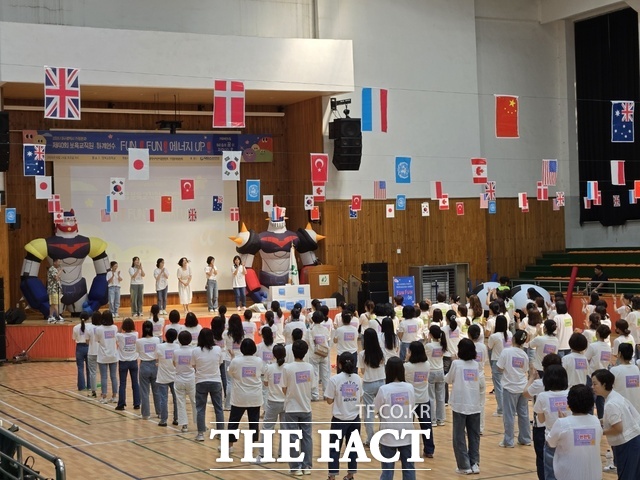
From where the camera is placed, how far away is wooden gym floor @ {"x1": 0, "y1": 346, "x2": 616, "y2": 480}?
10.9 metres

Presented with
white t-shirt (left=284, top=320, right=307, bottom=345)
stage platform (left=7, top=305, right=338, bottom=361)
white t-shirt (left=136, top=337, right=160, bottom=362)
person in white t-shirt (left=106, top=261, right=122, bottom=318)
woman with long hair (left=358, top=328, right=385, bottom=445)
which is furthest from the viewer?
person in white t-shirt (left=106, top=261, right=122, bottom=318)

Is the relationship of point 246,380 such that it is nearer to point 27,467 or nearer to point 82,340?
point 27,467

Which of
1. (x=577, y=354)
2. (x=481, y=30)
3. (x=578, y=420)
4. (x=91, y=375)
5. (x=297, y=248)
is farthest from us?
(x=481, y=30)

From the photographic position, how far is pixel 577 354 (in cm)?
1077

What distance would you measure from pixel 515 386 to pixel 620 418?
11.6 feet

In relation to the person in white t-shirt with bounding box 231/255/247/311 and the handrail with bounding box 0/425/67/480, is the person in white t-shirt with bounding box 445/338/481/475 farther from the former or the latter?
the person in white t-shirt with bounding box 231/255/247/311

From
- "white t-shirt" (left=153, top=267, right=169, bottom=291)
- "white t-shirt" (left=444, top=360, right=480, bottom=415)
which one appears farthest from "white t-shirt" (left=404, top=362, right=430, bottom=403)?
"white t-shirt" (left=153, top=267, right=169, bottom=291)

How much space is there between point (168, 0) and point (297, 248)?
750 centimetres

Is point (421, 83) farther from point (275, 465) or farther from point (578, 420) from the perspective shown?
point (578, 420)

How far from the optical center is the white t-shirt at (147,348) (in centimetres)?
1391

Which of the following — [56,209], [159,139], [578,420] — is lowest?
[578,420]

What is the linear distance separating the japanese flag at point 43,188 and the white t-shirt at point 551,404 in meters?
16.0

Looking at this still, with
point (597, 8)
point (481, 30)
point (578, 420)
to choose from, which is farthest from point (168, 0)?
point (578, 420)

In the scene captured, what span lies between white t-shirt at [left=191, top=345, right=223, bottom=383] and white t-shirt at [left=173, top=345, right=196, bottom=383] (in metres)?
0.40
